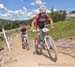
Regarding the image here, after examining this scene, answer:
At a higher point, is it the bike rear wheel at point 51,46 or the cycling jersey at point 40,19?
the cycling jersey at point 40,19

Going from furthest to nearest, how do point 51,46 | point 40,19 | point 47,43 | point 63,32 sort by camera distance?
point 63,32 → point 40,19 → point 47,43 → point 51,46

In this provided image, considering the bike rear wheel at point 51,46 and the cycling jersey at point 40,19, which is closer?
the bike rear wheel at point 51,46

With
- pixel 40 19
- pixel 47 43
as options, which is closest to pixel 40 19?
pixel 40 19

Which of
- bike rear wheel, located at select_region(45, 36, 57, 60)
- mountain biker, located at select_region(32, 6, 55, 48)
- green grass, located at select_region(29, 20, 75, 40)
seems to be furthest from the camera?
→ green grass, located at select_region(29, 20, 75, 40)

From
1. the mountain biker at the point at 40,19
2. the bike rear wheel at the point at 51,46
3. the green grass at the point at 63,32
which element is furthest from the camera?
the green grass at the point at 63,32

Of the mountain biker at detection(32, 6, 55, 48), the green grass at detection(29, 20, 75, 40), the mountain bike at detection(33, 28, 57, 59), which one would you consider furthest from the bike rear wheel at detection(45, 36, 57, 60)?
the green grass at detection(29, 20, 75, 40)

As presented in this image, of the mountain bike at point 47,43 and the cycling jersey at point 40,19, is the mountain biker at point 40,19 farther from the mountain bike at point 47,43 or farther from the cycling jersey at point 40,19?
the mountain bike at point 47,43

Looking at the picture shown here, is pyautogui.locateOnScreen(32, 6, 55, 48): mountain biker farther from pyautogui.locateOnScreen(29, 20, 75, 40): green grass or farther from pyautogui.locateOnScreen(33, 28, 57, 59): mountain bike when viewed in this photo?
pyautogui.locateOnScreen(29, 20, 75, 40): green grass

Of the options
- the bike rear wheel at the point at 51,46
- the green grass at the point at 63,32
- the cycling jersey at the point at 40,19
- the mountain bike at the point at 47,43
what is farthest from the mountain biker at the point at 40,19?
the green grass at the point at 63,32

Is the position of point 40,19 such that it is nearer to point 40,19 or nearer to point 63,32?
point 40,19

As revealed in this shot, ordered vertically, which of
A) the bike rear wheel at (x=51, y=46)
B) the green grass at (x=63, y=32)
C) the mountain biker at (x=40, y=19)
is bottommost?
the green grass at (x=63, y=32)

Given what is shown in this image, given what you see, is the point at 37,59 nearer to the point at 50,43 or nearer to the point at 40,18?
the point at 50,43

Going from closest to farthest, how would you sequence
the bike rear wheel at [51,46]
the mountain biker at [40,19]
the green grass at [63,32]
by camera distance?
the bike rear wheel at [51,46], the mountain biker at [40,19], the green grass at [63,32]

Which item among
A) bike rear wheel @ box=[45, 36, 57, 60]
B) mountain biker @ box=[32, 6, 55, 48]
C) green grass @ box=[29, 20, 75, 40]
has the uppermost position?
mountain biker @ box=[32, 6, 55, 48]
